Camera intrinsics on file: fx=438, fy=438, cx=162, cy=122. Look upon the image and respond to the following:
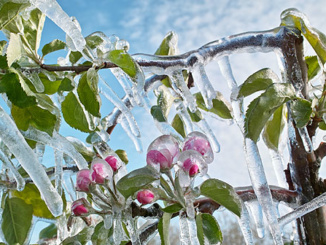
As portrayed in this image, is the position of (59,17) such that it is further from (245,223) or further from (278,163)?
(278,163)

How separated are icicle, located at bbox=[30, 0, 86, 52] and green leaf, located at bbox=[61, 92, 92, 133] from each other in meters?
0.16

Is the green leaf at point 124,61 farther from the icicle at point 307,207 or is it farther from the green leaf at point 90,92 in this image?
the icicle at point 307,207

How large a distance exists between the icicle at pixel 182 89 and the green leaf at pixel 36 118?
31 centimetres

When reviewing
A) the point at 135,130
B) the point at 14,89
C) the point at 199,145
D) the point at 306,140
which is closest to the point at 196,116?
the point at 135,130

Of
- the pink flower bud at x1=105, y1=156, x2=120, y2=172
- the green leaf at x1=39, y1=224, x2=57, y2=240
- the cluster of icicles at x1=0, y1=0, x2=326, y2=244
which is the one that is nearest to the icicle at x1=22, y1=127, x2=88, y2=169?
the cluster of icicles at x1=0, y1=0, x2=326, y2=244

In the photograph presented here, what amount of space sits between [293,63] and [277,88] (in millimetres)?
233

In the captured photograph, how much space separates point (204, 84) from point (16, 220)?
0.55 m

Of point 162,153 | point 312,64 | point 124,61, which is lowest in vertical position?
point 162,153

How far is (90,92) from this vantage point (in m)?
0.84

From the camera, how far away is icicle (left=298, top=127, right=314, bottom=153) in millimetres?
957

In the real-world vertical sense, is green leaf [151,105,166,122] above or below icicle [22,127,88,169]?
above

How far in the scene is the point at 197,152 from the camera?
708mm

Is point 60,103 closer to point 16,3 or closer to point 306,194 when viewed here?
point 16,3

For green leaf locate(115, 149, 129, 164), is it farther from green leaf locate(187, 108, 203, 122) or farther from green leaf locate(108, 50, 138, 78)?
green leaf locate(108, 50, 138, 78)
